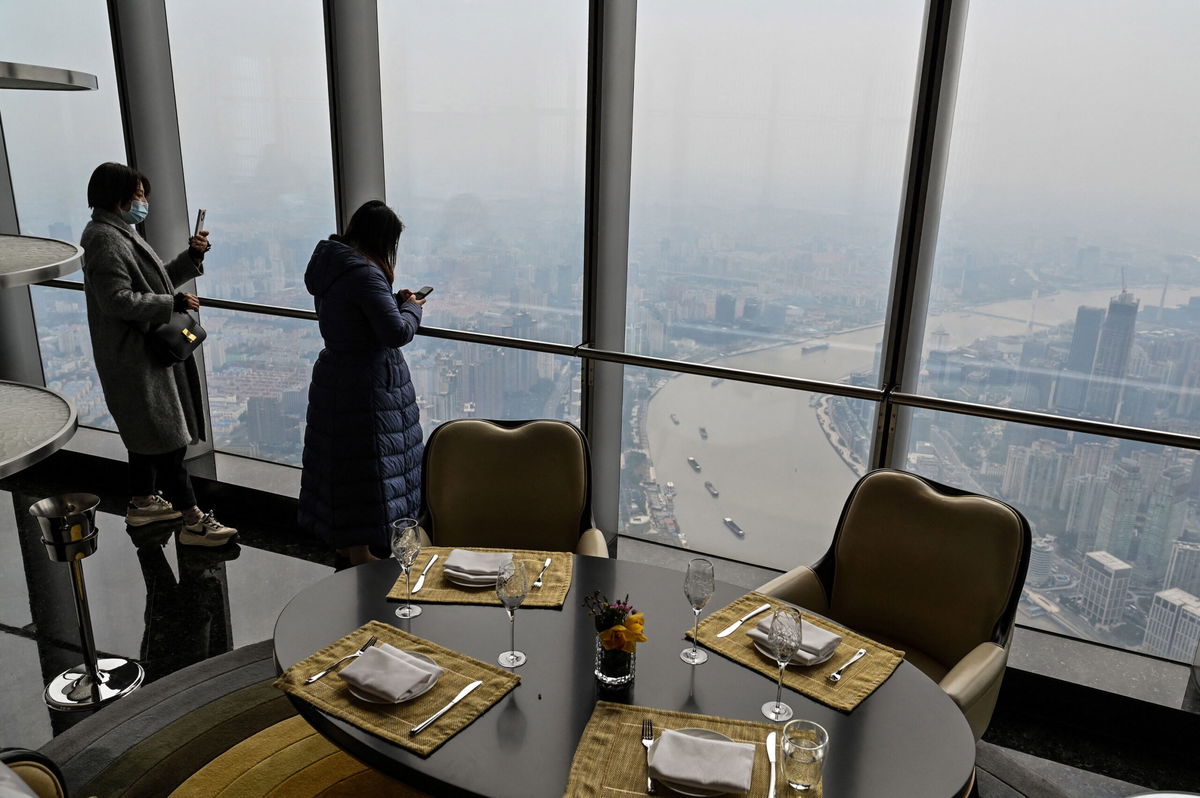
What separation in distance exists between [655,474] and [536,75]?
1.63 meters

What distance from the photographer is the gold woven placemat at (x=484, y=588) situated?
6.66 feet

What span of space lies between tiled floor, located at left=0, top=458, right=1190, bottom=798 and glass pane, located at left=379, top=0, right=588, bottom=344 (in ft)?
3.92

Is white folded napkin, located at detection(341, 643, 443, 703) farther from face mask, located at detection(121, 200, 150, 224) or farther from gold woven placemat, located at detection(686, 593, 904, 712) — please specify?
face mask, located at detection(121, 200, 150, 224)

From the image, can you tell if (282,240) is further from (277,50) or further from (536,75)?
(536,75)

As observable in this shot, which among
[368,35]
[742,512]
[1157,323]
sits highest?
[368,35]

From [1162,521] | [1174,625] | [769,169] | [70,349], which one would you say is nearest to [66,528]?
[769,169]

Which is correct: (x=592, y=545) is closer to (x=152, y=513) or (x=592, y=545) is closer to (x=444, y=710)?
(x=444, y=710)

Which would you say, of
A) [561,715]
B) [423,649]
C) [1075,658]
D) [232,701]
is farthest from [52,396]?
[1075,658]

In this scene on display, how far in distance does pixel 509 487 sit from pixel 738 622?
103 centimetres

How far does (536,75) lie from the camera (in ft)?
10.9

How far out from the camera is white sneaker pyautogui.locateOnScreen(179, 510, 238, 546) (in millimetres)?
3766

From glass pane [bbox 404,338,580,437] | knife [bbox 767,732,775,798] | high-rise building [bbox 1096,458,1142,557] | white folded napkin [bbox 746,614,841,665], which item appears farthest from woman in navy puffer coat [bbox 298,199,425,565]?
high-rise building [bbox 1096,458,1142,557]

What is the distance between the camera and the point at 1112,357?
2645 millimetres

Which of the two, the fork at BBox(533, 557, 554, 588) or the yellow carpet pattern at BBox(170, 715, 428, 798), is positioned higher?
the fork at BBox(533, 557, 554, 588)
